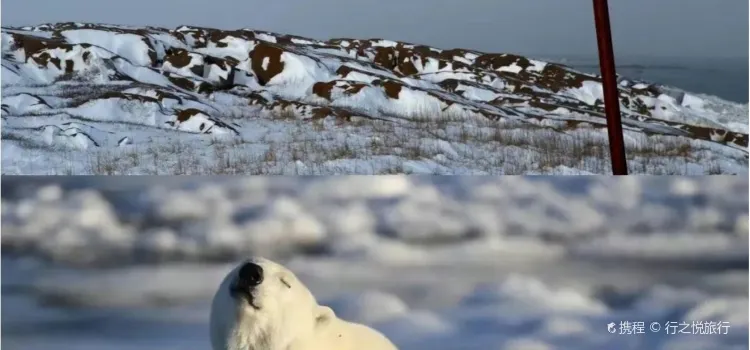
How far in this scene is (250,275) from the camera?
2.85m

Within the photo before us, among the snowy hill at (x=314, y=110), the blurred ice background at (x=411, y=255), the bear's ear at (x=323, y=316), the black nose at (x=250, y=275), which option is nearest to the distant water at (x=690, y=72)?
the snowy hill at (x=314, y=110)

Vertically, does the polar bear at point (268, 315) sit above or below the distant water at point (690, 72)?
below

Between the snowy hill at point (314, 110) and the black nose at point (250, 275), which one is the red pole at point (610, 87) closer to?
the snowy hill at point (314, 110)

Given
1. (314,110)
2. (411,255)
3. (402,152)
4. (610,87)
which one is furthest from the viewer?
(314,110)

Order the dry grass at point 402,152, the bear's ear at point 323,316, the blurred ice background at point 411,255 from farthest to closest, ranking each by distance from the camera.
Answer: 1. the dry grass at point 402,152
2. the blurred ice background at point 411,255
3. the bear's ear at point 323,316

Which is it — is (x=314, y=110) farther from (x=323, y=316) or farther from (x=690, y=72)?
(x=690, y=72)

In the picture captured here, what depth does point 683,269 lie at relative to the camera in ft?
10.5

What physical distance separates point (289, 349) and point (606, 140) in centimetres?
160

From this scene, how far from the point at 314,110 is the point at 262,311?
1.11m

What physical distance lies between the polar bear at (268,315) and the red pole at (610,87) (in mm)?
1301

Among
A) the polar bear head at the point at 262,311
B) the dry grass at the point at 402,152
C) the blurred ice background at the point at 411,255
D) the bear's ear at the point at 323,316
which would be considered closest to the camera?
the polar bear head at the point at 262,311

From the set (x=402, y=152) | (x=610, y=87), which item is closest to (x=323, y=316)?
(x=402, y=152)

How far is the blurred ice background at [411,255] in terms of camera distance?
3178mm

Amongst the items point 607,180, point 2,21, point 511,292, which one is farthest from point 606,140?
point 2,21
